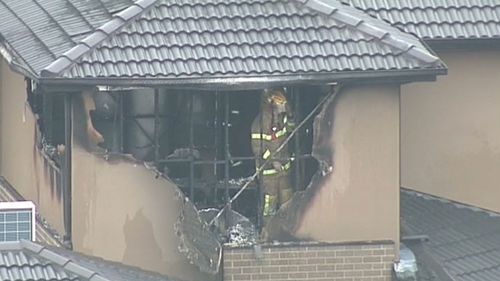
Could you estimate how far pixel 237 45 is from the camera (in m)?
21.0

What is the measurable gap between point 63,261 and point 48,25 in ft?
16.0

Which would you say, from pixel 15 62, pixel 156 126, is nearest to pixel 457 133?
pixel 156 126

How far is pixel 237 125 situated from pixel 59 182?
7.41 feet

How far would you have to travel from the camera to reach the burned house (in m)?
20.8

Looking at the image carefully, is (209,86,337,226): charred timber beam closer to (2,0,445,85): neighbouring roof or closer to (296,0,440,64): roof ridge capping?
(2,0,445,85): neighbouring roof

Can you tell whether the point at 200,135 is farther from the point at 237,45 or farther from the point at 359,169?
the point at 359,169

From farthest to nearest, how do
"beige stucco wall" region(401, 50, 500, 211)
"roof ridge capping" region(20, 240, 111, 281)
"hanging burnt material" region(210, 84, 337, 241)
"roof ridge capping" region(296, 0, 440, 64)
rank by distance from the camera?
1. "beige stucco wall" region(401, 50, 500, 211)
2. "hanging burnt material" region(210, 84, 337, 241)
3. "roof ridge capping" region(296, 0, 440, 64)
4. "roof ridge capping" region(20, 240, 111, 281)

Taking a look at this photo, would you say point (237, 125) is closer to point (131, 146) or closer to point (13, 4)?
point (131, 146)

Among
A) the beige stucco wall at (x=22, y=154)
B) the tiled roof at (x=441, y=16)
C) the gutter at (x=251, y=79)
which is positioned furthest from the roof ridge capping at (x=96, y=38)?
the tiled roof at (x=441, y=16)

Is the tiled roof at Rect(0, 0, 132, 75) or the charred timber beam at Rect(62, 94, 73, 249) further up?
the tiled roof at Rect(0, 0, 132, 75)

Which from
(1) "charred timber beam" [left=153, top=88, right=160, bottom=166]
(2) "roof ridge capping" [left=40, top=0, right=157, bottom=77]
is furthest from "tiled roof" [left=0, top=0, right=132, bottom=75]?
(1) "charred timber beam" [left=153, top=88, right=160, bottom=166]

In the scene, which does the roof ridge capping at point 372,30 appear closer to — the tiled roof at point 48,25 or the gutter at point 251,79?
the gutter at point 251,79

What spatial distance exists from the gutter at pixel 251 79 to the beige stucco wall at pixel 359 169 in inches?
14.1

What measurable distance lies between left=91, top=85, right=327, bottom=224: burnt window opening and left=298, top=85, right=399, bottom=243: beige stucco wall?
0.40 meters
